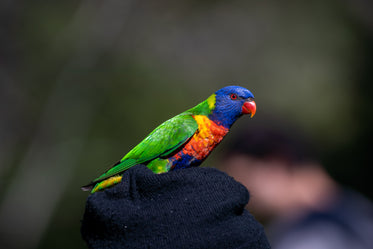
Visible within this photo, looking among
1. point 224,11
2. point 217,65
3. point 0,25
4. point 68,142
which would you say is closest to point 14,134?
point 68,142

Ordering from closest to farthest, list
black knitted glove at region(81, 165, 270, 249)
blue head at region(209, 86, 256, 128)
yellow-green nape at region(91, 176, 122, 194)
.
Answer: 1. black knitted glove at region(81, 165, 270, 249)
2. yellow-green nape at region(91, 176, 122, 194)
3. blue head at region(209, 86, 256, 128)

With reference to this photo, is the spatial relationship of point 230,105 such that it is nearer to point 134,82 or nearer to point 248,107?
point 248,107

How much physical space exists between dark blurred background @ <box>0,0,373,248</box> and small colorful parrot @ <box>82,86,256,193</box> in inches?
128

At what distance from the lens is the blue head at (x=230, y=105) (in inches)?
69.0

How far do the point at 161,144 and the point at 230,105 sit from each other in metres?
0.48

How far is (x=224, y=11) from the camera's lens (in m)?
7.22

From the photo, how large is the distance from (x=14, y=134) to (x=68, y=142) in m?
1.09

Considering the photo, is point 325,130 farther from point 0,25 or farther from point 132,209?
point 0,25

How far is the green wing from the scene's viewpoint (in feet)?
5.21

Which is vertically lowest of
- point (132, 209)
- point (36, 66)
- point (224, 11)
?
point (36, 66)

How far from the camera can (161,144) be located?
162 centimetres

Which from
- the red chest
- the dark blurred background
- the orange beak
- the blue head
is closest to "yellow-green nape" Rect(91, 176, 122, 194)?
the red chest

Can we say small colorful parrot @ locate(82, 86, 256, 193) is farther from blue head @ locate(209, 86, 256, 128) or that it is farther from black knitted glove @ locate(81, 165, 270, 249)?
black knitted glove @ locate(81, 165, 270, 249)

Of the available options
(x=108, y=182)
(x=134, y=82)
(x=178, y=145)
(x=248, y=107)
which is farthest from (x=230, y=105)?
(x=134, y=82)
